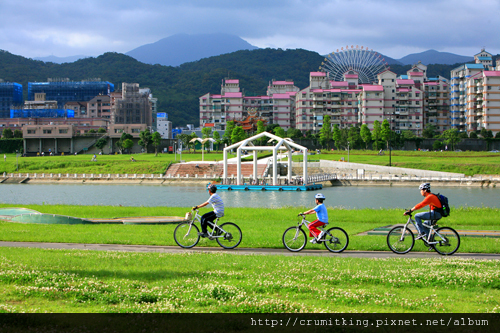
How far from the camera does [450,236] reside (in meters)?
12.4

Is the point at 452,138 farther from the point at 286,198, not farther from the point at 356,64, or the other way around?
the point at 286,198

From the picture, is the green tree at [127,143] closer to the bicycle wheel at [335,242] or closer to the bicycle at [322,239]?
the bicycle at [322,239]

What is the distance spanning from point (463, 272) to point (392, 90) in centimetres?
11412

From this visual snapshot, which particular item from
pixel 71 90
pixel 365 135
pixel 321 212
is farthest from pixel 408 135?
pixel 71 90

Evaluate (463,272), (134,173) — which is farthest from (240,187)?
(463,272)

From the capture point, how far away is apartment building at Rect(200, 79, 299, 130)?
13212 centimetres

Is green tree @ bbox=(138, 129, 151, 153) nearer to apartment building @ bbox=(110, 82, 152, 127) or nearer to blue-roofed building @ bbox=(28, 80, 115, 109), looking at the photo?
apartment building @ bbox=(110, 82, 152, 127)

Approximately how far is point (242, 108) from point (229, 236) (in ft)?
398

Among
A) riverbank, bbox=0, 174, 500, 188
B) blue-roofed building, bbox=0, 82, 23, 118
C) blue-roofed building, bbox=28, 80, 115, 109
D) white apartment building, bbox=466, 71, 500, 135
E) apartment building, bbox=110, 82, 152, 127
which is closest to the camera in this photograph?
riverbank, bbox=0, 174, 500, 188

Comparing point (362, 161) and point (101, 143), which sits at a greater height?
point (101, 143)

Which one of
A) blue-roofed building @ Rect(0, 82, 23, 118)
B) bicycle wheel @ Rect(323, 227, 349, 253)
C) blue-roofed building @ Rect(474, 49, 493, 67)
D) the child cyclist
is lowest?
bicycle wheel @ Rect(323, 227, 349, 253)

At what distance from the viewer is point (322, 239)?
41.7 ft

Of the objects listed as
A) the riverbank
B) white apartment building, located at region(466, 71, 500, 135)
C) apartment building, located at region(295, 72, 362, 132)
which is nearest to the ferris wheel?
apartment building, located at region(295, 72, 362, 132)

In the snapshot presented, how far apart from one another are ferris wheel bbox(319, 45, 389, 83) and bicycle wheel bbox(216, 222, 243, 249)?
12564 cm
